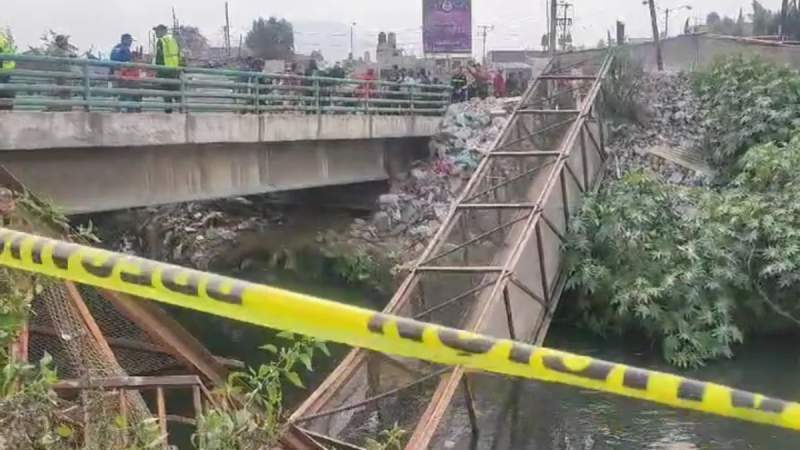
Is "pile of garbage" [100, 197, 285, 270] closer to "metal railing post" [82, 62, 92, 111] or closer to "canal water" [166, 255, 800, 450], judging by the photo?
"canal water" [166, 255, 800, 450]

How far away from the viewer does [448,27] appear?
34094 mm

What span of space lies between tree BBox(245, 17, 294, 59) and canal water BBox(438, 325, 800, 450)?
3871cm

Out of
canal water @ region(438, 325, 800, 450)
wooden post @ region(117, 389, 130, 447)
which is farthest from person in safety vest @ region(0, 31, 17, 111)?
wooden post @ region(117, 389, 130, 447)

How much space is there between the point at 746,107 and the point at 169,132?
11.9 meters

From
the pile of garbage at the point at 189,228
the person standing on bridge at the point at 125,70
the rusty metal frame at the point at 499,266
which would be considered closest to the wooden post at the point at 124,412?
the rusty metal frame at the point at 499,266

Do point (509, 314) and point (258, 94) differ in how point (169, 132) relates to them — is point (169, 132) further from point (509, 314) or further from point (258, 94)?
point (509, 314)

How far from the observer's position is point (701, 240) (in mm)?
14484

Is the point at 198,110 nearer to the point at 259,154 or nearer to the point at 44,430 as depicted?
the point at 259,154

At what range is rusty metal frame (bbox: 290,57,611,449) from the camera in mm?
8188

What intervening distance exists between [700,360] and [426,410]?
6371 millimetres

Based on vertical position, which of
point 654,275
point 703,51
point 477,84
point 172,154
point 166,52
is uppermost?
point 703,51

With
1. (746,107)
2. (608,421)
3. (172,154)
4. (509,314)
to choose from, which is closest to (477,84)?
(746,107)

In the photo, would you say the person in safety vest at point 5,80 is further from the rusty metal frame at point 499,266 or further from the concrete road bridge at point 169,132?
the rusty metal frame at point 499,266

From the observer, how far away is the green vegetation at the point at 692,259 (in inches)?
538
